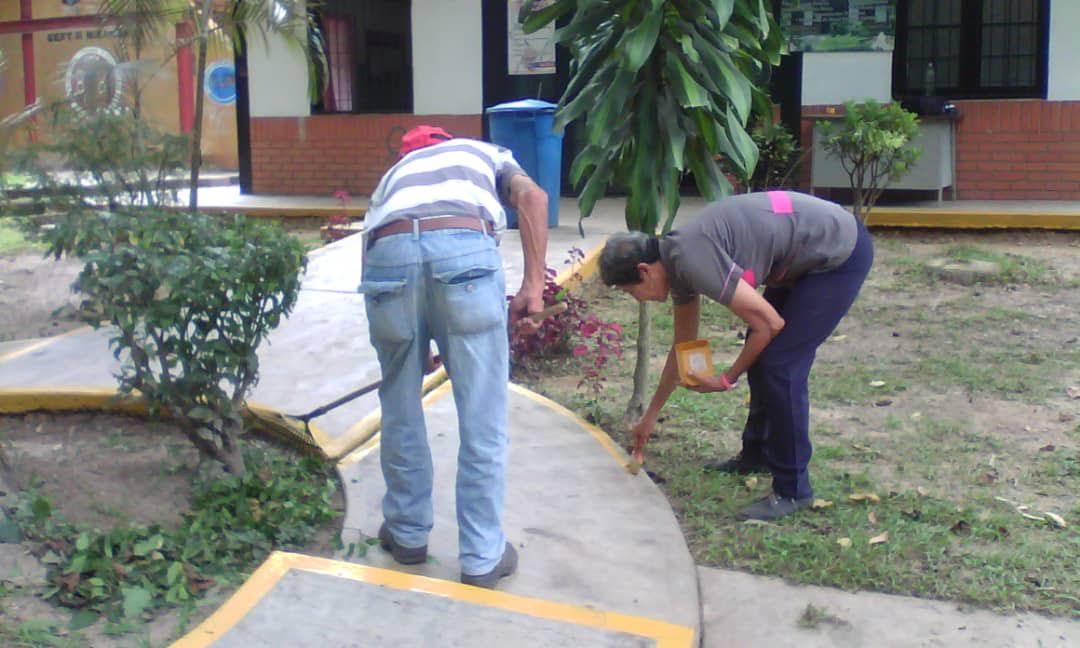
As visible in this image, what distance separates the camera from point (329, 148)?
→ 13281 millimetres

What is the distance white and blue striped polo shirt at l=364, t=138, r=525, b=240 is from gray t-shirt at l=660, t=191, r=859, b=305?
0.74 m

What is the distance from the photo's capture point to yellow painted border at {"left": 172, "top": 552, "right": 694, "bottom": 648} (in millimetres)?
3264

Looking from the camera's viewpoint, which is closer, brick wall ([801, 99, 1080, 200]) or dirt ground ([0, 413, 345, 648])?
dirt ground ([0, 413, 345, 648])

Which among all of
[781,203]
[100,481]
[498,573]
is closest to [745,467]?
[781,203]

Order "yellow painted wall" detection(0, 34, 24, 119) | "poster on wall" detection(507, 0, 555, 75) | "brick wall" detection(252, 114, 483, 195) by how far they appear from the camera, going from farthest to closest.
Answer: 1. "yellow painted wall" detection(0, 34, 24, 119)
2. "brick wall" detection(252, 114, 483, 195)
3. "poster on wall" detection(507, 0, 555, 75)

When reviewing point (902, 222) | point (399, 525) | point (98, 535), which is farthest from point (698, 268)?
point (902, 222)

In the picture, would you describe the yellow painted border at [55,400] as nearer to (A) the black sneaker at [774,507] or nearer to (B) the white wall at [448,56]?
(A) the black sneaker at [774,507]

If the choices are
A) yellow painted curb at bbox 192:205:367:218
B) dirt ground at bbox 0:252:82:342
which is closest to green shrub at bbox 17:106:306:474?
dirt ground at bbox 0:252:82:342

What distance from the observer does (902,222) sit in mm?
10477

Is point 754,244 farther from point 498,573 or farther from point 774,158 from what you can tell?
point 774,158

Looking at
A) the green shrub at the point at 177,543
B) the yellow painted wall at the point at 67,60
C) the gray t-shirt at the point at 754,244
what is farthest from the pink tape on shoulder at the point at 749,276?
the yellow painted wall at the point at 67,60

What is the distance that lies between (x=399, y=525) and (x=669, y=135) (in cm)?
208

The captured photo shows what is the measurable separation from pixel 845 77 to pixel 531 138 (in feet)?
11.6

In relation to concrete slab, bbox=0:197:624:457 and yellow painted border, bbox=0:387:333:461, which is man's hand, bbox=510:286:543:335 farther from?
yellow painted border, bbox=0:387:333:461
